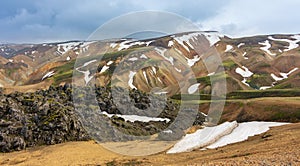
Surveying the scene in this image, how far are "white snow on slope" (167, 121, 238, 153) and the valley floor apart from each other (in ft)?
10.2

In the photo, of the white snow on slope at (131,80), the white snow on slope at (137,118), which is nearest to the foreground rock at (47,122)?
the white snow on slope at (137,118)

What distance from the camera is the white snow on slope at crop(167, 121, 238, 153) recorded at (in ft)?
130

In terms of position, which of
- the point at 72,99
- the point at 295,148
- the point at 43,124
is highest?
the point at 72,99

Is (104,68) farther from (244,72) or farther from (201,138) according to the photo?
(201,138)

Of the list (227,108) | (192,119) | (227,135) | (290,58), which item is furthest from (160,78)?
(227,135)

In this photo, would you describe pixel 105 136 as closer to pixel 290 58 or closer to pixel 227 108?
pixel 227 108

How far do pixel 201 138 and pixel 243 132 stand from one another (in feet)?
22.7

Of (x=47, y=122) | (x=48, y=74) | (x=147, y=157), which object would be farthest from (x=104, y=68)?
(x=147, y=157)

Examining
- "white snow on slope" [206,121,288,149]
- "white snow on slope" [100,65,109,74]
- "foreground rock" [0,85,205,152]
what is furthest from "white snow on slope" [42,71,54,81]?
"white snow on slope" [206,121,288,149]

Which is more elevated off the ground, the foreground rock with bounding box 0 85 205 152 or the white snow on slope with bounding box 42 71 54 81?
the white snow on slope with bounding box 42 71 54 81

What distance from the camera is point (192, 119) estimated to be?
54938 millimetres

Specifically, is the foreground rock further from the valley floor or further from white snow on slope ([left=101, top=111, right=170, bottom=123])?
the valley floor

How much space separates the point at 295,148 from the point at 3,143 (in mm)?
34796

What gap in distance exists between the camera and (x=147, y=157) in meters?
34.6
